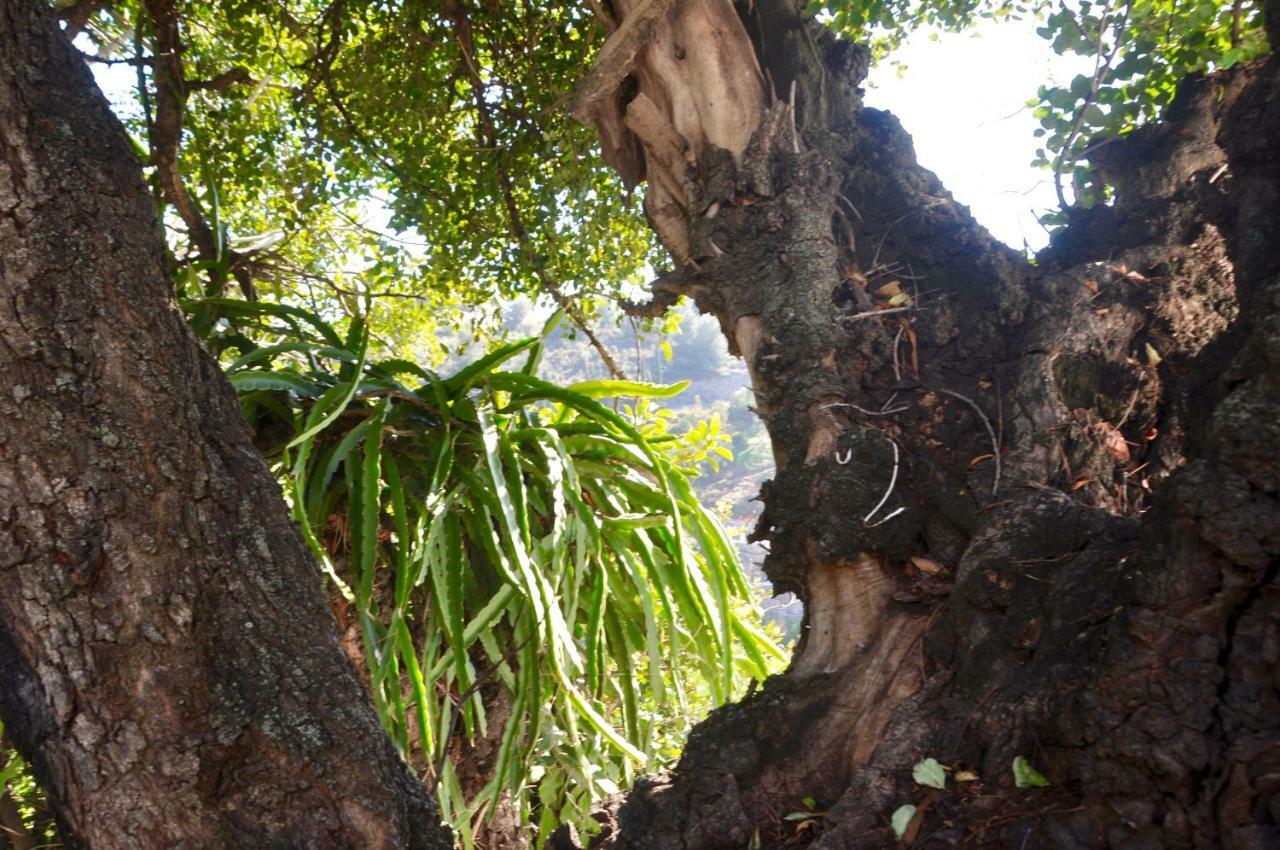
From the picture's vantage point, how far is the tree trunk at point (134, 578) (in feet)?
3.00

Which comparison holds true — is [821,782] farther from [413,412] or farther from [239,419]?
[413,412]

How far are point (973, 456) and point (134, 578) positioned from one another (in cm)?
107

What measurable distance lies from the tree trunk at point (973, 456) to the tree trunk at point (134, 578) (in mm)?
405

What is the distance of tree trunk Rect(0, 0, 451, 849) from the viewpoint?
914 millimetres

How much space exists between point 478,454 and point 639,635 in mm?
487

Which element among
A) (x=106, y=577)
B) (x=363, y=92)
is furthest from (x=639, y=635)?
(x=363, y=92)

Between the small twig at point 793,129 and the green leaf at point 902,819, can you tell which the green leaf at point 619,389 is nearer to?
the small twig at point 793,129

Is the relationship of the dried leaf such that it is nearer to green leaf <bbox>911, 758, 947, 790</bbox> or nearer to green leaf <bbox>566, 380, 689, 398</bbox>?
green leaf <bbox>911, 758, 947, 790</bbox>

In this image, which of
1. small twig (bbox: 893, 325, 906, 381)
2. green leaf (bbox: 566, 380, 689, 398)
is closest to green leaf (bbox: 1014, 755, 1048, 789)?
small twig (bbox: 893, 325, 906, 381)

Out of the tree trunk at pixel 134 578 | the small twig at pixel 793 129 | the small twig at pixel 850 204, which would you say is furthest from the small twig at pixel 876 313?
the tree trunk at pixel 134 578

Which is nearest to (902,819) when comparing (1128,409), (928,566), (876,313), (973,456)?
(928,566)

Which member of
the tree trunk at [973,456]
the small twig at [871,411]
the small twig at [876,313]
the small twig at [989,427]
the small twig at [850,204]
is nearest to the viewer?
the tree trunk at [973,456]

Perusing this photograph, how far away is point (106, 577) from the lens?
0.93 m

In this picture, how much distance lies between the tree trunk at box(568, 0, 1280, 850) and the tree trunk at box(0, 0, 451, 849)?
0.41 metres
